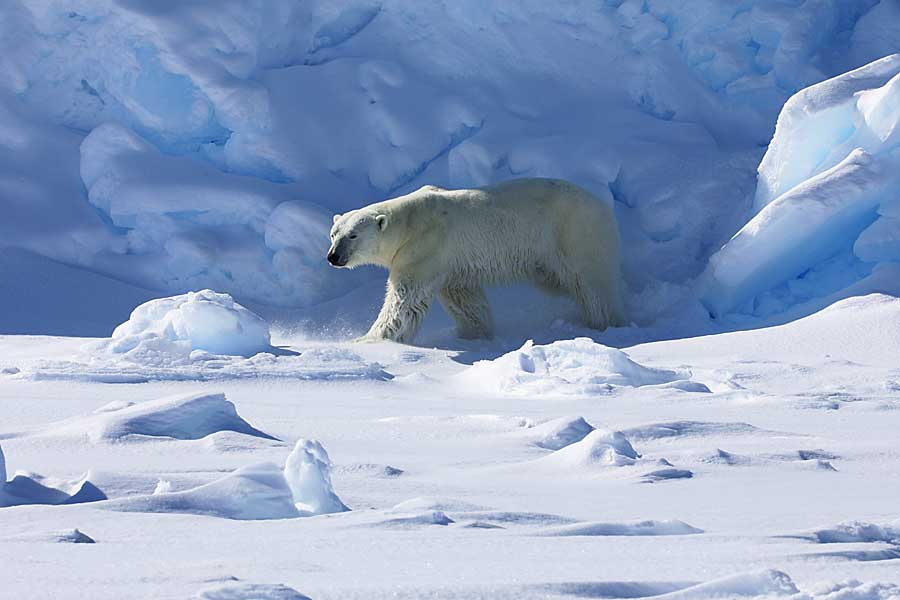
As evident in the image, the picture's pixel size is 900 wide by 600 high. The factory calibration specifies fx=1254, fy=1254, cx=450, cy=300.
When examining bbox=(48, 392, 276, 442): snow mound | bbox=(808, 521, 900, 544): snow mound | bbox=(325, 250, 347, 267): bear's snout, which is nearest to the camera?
bbox=(808, 521, 900, 544): snow mound

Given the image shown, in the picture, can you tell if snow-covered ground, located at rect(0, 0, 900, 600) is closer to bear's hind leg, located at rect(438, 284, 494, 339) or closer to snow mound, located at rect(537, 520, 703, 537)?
snow mound, located at rect(537, 520, 703, 537)

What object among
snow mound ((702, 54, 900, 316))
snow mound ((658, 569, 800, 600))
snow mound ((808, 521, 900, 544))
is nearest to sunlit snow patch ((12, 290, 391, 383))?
snow mound ((702, 54, 900, 316))

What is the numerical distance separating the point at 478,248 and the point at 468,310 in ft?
1.75

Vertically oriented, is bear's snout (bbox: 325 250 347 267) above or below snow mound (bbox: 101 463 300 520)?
above

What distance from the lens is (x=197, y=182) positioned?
11602 mm

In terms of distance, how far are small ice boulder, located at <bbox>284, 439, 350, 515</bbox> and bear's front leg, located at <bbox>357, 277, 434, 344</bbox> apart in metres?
6.69

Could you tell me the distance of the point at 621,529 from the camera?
2.75 metres

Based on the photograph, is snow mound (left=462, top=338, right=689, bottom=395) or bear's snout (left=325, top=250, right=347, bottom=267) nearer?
snow mound (left=462, top=338, right=689, bottom=395)

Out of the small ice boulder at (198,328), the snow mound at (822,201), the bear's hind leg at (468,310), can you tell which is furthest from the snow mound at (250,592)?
the bear's hind leg at (468,310)

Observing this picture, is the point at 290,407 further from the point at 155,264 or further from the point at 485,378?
the point at 155,264

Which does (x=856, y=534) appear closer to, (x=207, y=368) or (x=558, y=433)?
(x=558, y=433)

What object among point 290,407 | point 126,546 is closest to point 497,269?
point 290,407

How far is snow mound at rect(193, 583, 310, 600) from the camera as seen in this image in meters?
1.92

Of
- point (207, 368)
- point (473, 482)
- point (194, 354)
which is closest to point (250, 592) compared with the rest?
point (473, 482)
